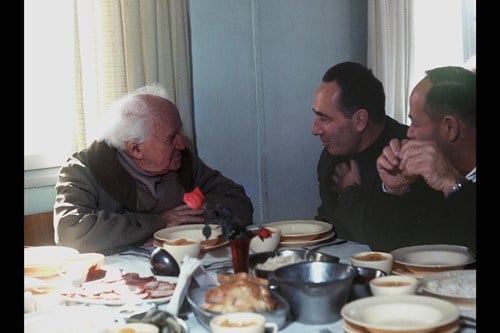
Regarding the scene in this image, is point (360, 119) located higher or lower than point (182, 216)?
higher

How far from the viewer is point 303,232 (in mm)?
1951

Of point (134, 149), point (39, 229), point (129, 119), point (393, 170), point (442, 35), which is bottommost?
point (39, 229)

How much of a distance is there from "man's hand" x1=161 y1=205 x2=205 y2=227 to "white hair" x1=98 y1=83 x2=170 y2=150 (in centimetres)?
32

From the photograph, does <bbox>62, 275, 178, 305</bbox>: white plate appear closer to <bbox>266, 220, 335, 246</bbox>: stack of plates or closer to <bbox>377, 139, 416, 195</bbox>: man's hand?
<bbox>266, 220, 335, 246</bbox>: stack of plates

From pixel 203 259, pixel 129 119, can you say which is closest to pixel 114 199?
pixel 129 119

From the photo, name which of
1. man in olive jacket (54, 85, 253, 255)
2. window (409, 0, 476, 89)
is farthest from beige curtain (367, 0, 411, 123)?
man in olive jacket (54, 85, 253, 255)

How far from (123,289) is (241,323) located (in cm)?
39

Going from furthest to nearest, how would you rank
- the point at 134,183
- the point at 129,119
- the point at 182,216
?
1. the point at 129,119
2. the point at 134,183
3. the point at 182,216

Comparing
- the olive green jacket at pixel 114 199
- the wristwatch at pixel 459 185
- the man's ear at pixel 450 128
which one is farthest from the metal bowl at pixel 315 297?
the man's ear at pixel 450 128

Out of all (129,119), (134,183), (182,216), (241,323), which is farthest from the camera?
(129,119)

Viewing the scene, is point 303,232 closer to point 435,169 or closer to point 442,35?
point 435,169

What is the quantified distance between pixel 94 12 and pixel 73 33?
0.33ft

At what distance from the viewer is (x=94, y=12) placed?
2.27 meters
